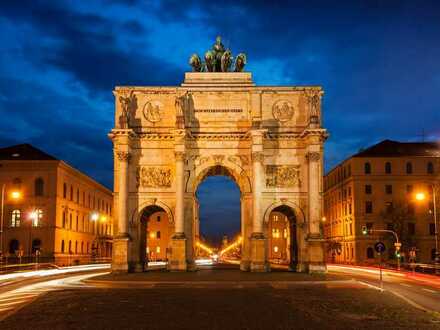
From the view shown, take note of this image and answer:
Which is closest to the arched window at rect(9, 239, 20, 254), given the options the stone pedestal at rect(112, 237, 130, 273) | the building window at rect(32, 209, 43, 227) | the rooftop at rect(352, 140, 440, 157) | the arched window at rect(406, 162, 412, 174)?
the building window at rect(32, 209, 43, 227)

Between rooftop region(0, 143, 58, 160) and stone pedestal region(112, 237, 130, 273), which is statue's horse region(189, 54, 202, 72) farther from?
rooftop region(0, 143, 58, 160)

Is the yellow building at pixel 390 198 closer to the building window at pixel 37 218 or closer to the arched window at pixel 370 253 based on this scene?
the arched window at pixel 370 253

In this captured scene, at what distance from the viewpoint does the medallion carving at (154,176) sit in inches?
1727

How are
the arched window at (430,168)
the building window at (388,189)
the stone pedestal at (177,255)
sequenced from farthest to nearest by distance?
the building window at (388,189)
the arched window at (430,168)
the stone pedestal at (177,255)

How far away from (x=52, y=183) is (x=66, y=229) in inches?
268

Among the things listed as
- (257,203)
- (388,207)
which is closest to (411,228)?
(388,207)

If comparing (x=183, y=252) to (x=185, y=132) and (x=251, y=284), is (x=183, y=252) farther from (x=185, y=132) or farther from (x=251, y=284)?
(x=251, y=284)

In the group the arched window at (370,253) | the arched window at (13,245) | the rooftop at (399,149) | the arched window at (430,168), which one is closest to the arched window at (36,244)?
the arched window at (13,245)

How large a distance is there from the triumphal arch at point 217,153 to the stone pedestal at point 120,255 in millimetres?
405

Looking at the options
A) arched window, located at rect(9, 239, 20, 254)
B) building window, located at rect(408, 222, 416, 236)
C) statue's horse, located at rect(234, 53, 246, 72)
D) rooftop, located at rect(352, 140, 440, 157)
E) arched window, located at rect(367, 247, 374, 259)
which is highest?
statue's horse, located at rect(234, 53, 246, 72)

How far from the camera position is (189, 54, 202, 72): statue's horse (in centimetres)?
4678

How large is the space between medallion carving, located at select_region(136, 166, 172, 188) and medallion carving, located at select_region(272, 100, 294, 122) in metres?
8.83

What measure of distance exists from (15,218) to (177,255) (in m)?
30.4

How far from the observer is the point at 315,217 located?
137 feet
